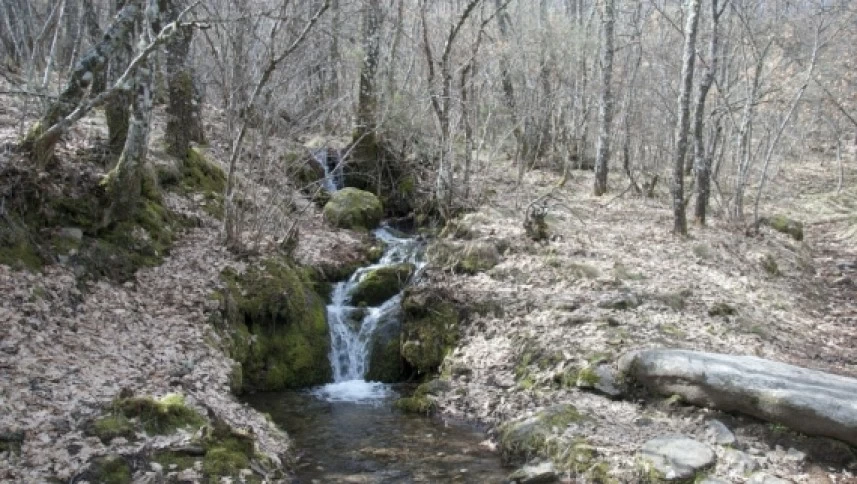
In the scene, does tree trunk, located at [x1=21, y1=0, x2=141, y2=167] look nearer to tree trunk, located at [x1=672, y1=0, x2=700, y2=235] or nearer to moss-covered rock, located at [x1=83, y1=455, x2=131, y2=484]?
moss-covered rock, located at [x1=83, y1=455, x2=131, y2=484]

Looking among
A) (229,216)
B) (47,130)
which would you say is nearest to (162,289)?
(229,216)

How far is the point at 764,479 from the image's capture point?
18.7 ft

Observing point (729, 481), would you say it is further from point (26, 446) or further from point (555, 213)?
point (555, 213)

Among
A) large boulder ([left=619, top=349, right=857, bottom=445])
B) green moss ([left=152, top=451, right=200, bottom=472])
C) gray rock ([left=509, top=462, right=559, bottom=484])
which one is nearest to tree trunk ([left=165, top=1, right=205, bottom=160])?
green moss ([left=152, top=451, right=200, bottom=472])

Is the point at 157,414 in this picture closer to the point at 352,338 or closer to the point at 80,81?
the point at 80,81

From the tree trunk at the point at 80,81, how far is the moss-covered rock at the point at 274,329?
2.99 metres

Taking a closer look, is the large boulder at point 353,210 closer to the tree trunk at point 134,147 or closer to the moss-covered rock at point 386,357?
the moss-covered rock at point 386,357

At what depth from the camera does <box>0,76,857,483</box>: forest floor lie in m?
5.98

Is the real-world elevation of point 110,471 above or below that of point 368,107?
below

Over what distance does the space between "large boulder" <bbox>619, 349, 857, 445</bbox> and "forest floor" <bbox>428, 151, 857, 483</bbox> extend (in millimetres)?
146

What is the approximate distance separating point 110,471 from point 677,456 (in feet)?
16.5

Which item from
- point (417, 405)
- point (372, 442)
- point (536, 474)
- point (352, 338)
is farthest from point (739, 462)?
point (352, 338)

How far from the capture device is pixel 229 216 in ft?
33.7

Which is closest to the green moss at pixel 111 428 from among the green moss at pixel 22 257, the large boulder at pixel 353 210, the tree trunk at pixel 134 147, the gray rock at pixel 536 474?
the green moss at pixel 22 257
